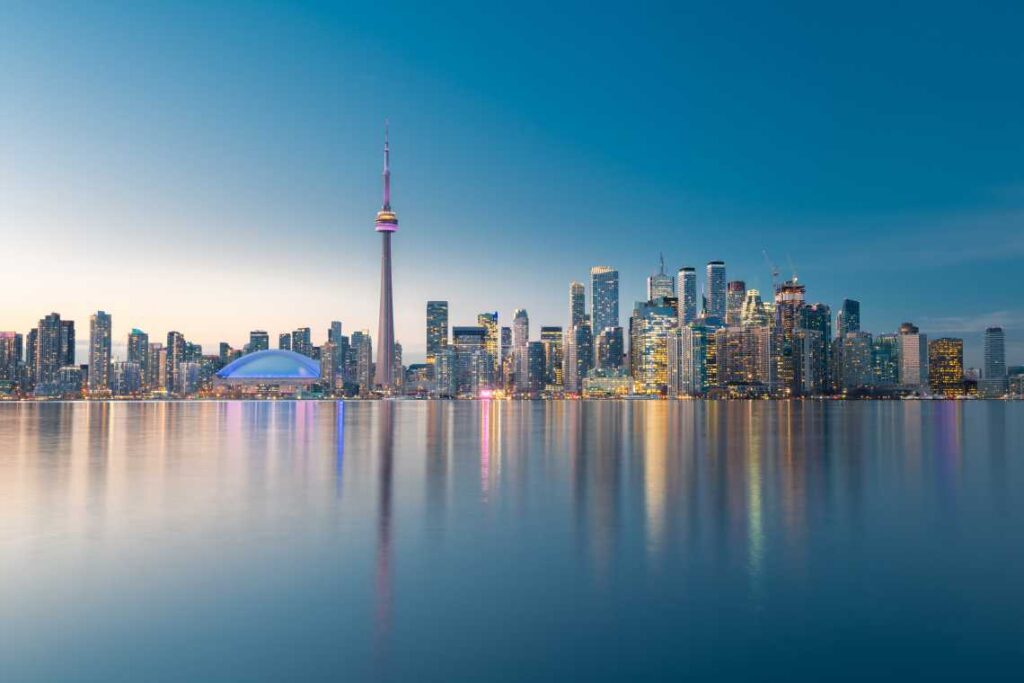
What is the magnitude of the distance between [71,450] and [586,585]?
54601 millimetres

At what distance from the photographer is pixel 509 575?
20219 mm

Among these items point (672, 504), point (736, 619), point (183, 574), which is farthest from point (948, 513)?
point (183, 574)

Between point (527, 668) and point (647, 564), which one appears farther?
point (647, 564)

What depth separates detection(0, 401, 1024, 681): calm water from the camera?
14.2 m

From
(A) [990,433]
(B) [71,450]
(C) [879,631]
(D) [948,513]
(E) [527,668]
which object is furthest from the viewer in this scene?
(A) [990,433]

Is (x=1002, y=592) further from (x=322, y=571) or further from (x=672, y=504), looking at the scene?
(x=322, y=571)

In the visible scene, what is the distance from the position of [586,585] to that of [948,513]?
19706mm

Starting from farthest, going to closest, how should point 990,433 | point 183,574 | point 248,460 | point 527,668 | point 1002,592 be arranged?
point 990,433
point 248,460
point 183,574
point 1002,592
point 527,668

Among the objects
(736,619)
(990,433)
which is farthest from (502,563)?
(990,433)

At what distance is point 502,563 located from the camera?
21.6 metres

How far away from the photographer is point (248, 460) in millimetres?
53312

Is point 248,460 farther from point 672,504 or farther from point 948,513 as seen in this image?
point 948,513

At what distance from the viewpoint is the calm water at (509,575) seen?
14.2 metres

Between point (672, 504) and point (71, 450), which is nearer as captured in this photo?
point (672, 504)
